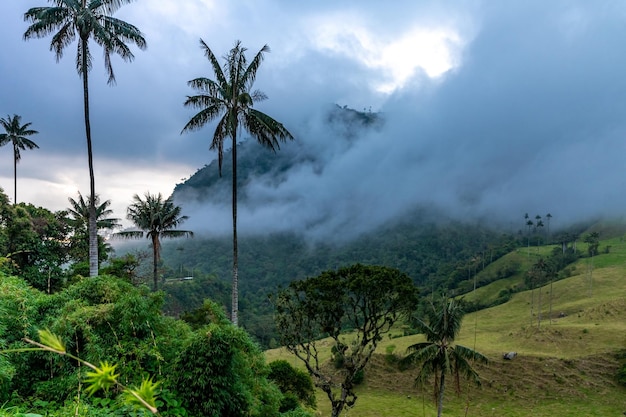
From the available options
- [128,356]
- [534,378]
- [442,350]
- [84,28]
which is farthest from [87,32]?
[534,378]

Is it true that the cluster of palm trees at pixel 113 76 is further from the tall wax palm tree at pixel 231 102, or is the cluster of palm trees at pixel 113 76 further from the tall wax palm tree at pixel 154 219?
the tall wax palm tree at pixel 154 219

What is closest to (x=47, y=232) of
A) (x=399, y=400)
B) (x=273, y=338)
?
(x=399, y=400)

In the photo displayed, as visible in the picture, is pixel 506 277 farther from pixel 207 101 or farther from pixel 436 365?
pixel 207 101

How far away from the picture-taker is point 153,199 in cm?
3747

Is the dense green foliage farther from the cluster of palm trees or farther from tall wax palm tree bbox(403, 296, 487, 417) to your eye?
tall wax palm tree bbox(403, 296, 487, 417)

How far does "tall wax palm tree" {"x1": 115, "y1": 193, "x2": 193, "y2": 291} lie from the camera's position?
36.8 metres

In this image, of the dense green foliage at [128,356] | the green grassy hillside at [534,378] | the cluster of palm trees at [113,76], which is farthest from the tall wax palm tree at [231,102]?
the green grassy hillside at [534,378]

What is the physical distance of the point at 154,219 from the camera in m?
36.9

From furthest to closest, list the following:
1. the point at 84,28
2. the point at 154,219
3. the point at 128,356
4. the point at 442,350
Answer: the point at 154,219 → the point at 442,350 → the point at 84,28 → the point at 128,356

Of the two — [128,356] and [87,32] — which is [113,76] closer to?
[87,32]

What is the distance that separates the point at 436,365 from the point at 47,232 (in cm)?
3779

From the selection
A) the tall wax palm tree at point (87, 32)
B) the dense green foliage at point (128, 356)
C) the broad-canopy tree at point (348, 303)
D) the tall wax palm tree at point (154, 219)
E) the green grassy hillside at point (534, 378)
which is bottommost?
the green grassy hillside at point (534, 378)

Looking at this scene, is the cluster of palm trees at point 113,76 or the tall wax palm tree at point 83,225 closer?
the cluster of palm trees at point 113,76

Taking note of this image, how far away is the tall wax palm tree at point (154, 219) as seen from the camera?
3684cm
